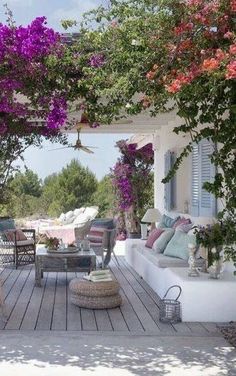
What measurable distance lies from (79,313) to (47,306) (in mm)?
Result: 569

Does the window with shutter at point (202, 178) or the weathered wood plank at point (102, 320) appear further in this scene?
the window with shutter at point (202, 178)

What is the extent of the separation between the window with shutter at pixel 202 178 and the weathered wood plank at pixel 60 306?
232 cm

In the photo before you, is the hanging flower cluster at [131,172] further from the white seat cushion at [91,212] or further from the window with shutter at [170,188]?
the window with shutter at [170,188]

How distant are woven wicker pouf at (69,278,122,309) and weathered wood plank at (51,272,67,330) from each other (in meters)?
0.22

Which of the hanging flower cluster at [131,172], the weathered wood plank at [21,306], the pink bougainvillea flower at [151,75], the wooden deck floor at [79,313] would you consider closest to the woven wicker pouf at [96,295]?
the wooden deck floor at [79,313]

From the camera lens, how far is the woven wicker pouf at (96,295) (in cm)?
646

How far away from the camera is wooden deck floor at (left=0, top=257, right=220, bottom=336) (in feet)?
18.3

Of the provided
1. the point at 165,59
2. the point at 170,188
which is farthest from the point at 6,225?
the point at 165,59

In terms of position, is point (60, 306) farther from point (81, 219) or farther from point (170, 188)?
point (81, 219)

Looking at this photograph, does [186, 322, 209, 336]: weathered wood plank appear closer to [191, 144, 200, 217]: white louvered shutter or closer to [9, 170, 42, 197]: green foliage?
[191, 144, 200, 217]: white louvered shutter

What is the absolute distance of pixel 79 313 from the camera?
6262 millimetres

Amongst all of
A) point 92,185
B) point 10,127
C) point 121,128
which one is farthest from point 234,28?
point 92,185

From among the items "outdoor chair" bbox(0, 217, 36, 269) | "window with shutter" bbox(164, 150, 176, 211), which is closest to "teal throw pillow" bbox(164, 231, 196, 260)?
"window with shutter" bbox(164, 150, 176, 211)

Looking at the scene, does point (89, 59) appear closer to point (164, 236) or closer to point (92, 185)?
point (164, 236)
